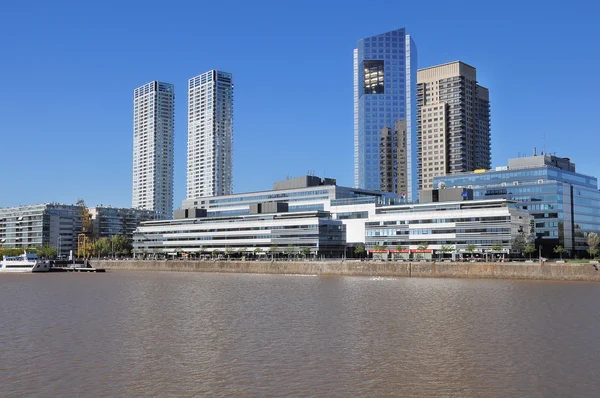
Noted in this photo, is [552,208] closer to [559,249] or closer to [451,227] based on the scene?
[559,249]

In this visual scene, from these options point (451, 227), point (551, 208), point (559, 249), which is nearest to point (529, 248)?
point (559, 249)

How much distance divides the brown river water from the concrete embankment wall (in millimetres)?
40083

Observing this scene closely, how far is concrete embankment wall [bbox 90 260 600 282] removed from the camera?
381 ft

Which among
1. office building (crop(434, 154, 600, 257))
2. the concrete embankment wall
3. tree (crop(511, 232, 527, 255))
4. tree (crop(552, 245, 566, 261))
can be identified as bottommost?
the concrete embankment wall

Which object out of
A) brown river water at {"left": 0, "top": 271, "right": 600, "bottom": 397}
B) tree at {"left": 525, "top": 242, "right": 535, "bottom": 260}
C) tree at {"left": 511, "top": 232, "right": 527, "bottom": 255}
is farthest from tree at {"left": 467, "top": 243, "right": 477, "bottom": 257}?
brown river water at {"left": 0, "top": 271, "right": 600, "bottom": 397}

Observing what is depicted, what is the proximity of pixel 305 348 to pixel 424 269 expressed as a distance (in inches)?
3825

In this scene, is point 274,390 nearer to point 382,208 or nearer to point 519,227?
point 519,227

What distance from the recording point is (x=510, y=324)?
55.7m

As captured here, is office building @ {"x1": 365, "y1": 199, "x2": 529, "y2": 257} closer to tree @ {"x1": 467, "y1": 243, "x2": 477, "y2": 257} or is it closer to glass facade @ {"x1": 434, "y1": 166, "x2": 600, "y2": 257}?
tree @ {"x1": 467, "y1": 243, "x2": 477, "y2": 257}

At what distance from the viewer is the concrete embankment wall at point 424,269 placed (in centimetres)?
11606

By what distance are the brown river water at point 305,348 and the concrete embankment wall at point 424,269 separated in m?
40.1

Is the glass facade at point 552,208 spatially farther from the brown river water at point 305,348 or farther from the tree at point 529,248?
the brown river water at point 305,348

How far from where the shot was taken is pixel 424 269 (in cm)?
13725

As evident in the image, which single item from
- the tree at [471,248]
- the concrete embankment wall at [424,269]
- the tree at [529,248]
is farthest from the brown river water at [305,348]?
the tree at [529,248]
